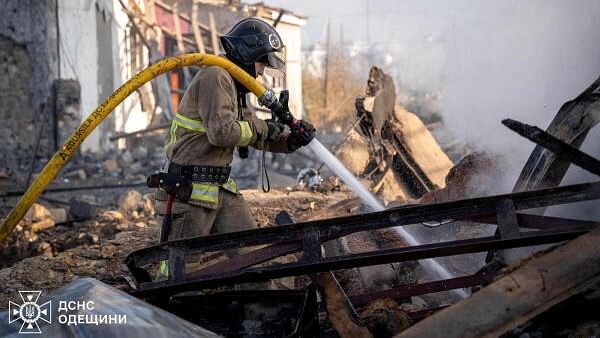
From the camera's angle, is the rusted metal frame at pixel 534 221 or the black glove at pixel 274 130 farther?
the black glove at pixel 274 130

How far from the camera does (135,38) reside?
17.8 meters

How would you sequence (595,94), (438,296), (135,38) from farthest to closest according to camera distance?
(135,38) → (438,296) → (595,94)

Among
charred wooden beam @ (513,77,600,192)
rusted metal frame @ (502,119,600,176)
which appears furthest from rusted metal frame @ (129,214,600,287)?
charred wooden beam @ (513,77,600,192)

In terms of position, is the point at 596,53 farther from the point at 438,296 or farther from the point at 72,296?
the point at 72,296

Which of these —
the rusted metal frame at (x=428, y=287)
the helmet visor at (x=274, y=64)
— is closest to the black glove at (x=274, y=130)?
the helmet visor at (x=274, y=64)

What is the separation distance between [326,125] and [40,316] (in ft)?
73.7

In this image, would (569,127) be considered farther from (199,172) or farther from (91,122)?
(91,122)

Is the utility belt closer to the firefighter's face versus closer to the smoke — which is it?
the firefighter's face

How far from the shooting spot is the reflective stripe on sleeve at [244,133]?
3924 millimetres

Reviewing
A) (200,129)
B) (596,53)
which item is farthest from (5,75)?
(596,53)

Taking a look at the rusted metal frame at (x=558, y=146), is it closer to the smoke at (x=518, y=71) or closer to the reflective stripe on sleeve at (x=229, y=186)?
the smoke at (x=518, y=71)

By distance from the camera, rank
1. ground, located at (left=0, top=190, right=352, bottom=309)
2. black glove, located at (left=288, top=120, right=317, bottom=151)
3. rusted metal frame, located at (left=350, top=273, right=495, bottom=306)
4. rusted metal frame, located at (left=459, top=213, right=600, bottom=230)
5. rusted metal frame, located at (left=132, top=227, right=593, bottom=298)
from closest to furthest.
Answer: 1. rusted metal frame, located at (left=132, top=227, right=593, bottom=298)
2. rusted metal frame, located at (left=459, top=213, right=600, bottom=230)
3. rusted metal frame, located at (left=350, top=273, right=495, bottom=306)
4. black glove, located at (left=288, top=120, right=317, bottom=151)
5. ground, located at (left=0, top=190, right=352, bottom=309)

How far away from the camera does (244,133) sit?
393 cm

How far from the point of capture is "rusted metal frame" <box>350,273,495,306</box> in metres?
3.32
